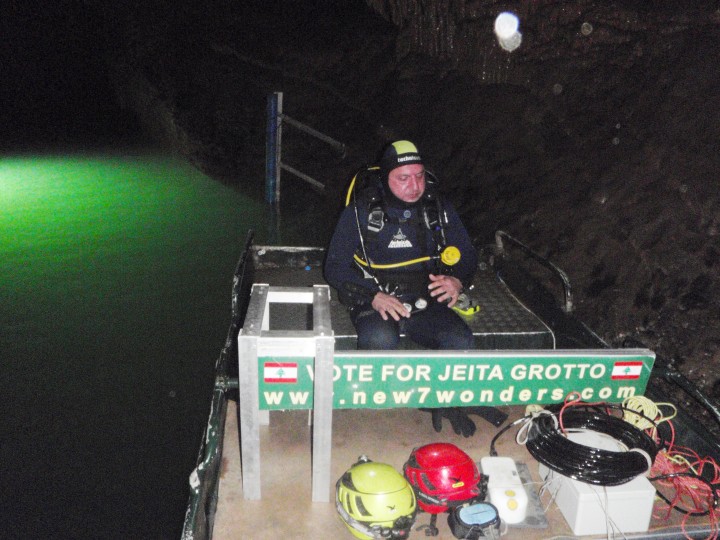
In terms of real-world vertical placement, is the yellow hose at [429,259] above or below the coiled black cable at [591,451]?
above

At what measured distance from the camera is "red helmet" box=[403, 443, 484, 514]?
8.30 ft

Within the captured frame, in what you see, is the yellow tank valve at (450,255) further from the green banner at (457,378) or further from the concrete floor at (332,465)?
the green banner at (457,378)

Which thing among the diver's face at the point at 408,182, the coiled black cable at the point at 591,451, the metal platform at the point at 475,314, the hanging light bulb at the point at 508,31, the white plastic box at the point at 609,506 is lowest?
the white plastic box at the point at 609,506

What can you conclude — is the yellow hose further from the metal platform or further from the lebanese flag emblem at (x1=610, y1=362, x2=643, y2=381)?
the lebanese flag emblem at (x1=610, y1=362, x2=643, y2=381)

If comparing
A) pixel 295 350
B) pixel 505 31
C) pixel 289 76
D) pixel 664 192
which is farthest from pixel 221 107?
pixel 295 350

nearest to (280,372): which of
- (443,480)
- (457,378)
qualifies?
(457,378)

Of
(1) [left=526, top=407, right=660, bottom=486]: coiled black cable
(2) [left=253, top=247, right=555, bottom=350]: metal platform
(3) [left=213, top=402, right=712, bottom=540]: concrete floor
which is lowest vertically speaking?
(3) [left=213, top=402, right=712, bottom=540]: concrete floor

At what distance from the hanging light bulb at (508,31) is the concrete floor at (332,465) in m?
7.59

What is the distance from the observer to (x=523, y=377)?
102 inches

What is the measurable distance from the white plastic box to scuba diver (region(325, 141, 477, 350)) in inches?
43.9

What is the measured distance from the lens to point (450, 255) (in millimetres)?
3650

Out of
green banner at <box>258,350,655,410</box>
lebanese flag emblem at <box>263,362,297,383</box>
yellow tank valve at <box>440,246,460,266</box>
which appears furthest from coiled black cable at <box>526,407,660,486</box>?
lebanese flag emblem at <box>263,362,297,383</box>

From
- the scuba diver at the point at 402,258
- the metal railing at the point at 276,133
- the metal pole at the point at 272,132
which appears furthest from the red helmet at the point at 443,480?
the metal pole at the point at 272,132

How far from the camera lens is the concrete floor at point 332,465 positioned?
252cm
